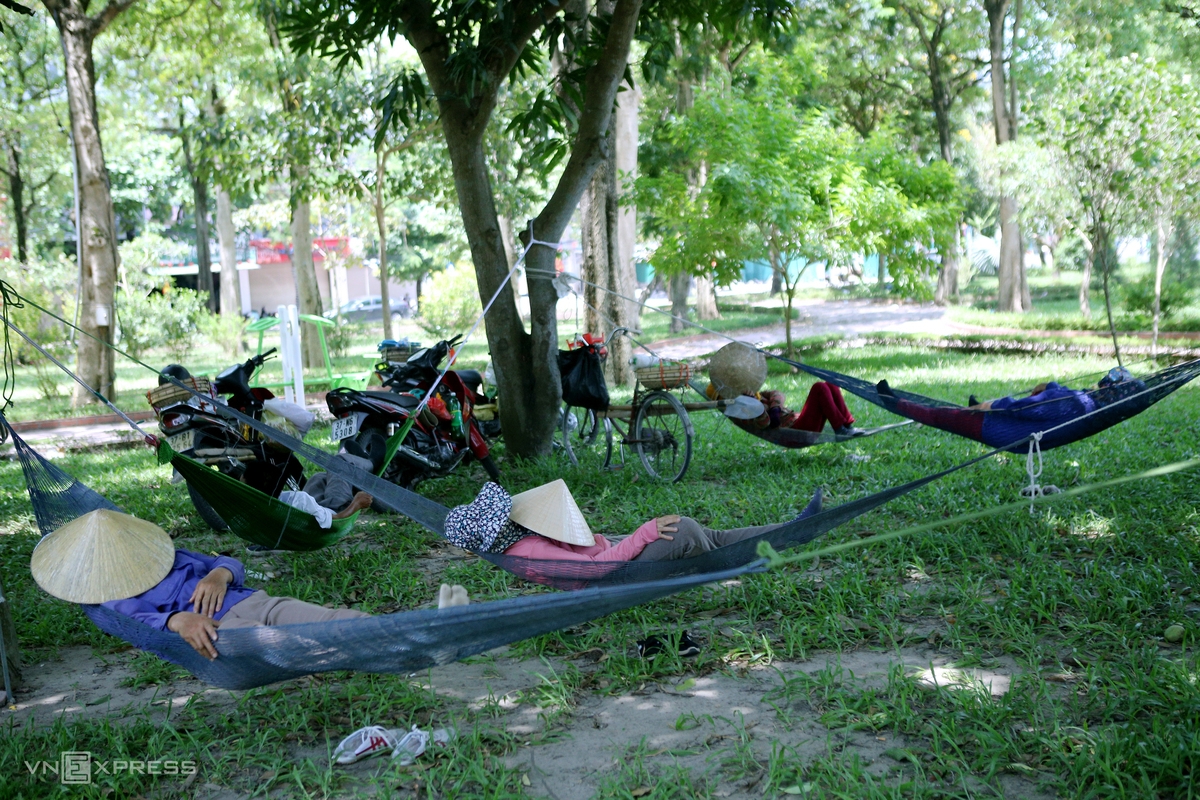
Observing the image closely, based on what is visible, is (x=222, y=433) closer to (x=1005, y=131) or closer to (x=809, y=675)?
(x=809, y=675)

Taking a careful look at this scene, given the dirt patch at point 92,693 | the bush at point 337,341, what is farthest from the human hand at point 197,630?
the bush at point 337,341

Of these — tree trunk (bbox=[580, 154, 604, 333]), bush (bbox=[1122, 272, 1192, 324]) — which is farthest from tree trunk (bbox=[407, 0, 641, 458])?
bush (bbox=[1122, 272, 1192, 324])

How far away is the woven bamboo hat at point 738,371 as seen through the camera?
5207 mm

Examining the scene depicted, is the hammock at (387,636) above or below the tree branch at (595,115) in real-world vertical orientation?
below

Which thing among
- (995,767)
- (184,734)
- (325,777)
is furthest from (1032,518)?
(184,734)

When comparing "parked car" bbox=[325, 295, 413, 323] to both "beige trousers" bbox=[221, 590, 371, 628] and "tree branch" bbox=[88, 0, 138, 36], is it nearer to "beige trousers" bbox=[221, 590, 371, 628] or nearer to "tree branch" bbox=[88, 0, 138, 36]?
"tree branch" bbox=[88, 0, 138, 36]

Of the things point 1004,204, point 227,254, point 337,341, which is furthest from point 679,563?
point 227,254

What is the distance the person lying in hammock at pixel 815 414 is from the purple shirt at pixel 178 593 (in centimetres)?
300

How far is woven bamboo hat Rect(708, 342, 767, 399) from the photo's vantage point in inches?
205

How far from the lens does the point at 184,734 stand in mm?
2492

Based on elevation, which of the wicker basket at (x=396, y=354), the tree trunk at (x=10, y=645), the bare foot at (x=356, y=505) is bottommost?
the tree trunk at (x=10, y=645)

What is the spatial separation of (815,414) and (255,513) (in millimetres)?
2994

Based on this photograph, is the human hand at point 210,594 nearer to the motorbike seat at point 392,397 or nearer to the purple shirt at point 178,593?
the purple shirt at point 178,593

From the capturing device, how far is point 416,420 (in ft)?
16.0
